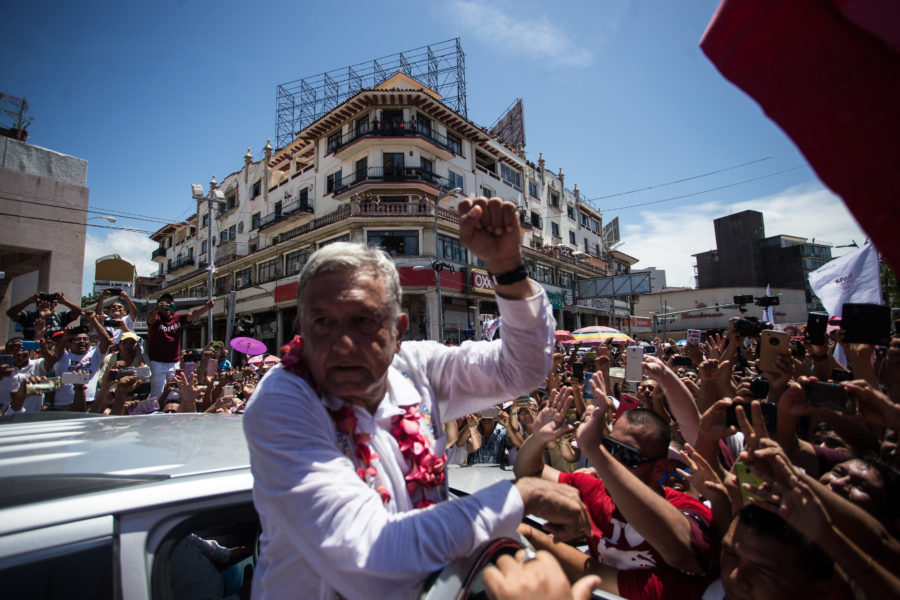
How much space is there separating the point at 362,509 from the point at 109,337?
6360 millimetres

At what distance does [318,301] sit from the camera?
1.28 meters

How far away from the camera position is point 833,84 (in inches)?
28.8

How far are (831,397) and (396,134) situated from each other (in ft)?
86.5

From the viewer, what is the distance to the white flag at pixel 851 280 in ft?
16.3

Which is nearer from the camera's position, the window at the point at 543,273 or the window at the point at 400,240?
the window at the point at 400,240

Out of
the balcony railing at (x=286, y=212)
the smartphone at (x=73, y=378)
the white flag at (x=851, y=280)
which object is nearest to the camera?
the smartphone at (x=73, y=378)

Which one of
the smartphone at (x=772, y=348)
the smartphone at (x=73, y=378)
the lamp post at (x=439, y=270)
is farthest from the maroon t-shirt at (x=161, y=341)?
the lamp post at (x=439, y=270)

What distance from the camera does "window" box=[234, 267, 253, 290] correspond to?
32.4 meters

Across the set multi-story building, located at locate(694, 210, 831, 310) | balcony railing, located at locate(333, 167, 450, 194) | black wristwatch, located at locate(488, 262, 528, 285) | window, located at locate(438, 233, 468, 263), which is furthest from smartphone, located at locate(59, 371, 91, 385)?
multi-story building, located at locate(694, 210, 831, 310)

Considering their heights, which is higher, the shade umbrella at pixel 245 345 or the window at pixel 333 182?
the window at pixel 333 182

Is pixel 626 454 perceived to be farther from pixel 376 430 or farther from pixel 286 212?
pixel 286 212

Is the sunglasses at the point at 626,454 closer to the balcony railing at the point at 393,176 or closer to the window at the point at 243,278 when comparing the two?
the balcony railing at the point at 393,176

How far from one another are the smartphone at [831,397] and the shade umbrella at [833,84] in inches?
75.8

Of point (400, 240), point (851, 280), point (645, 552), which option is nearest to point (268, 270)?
point (400, 240)
